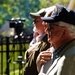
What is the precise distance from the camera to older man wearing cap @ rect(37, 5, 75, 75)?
305 centimetres

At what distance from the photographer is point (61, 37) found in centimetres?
322

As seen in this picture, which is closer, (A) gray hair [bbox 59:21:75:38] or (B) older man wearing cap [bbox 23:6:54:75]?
(A) gray hair [bbox 59:21:75:38]

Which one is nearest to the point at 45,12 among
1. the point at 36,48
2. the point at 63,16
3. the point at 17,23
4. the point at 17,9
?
the point at 36,48

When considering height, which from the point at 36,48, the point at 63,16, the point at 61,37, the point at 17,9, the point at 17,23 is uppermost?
the point at 63,16

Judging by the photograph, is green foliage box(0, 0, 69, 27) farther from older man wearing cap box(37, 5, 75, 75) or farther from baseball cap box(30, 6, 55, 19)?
older man wearing cap box(37, 5, 75, 75)

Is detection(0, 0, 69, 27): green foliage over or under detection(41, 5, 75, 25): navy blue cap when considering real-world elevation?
under

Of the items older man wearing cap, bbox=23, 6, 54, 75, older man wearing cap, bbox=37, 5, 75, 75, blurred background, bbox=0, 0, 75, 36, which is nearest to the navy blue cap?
older man wearing cap, bbox=37, 5, 75, 75

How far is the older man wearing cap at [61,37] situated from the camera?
3053mm

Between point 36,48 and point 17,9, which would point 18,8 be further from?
point 36,48

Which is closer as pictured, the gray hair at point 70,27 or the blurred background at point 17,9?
the gray hair at point 70,27

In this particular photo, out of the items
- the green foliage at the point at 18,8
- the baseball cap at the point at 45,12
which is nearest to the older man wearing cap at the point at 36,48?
the baseball cap at the point at 45,12

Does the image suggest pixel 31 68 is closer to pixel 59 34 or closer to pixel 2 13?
pixel 59 34

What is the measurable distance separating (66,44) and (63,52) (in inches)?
3.3

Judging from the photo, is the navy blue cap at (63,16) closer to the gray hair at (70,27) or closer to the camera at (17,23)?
the gray hair at (70,27)
